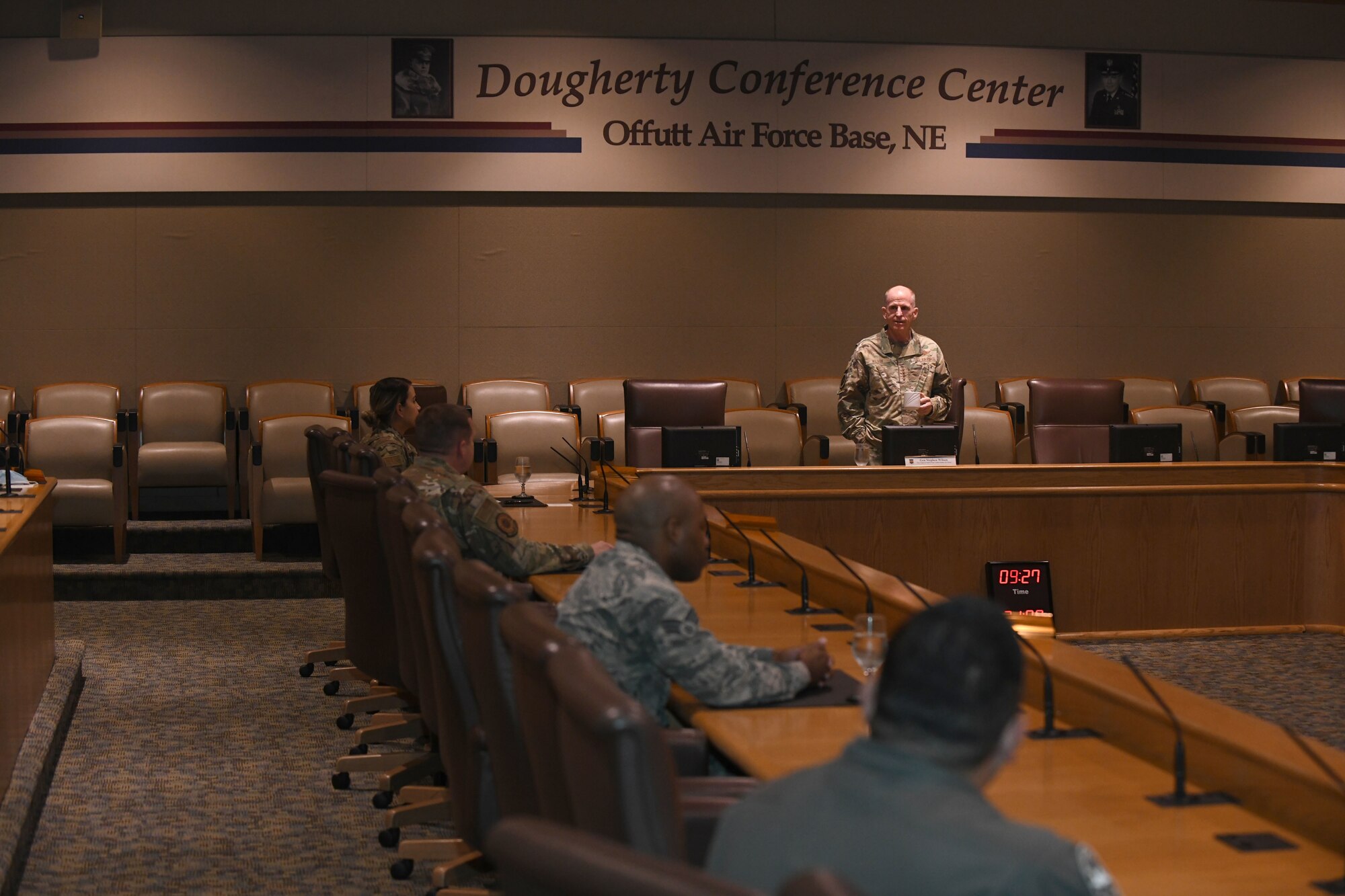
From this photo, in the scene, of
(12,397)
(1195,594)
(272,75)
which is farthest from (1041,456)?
(12,397)

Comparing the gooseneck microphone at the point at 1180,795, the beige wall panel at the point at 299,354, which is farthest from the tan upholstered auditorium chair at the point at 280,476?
the gooseneck microphone at the point at 1180,795

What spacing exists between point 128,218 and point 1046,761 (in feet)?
28.1

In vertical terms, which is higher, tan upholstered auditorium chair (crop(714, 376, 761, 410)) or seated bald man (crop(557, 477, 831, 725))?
tan upholstered auditorium chair (crop(714, 376, 761, 410))

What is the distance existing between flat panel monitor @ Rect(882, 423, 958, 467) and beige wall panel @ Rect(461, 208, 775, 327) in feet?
12.2

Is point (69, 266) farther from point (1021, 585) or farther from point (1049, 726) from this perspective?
point (1049, 726)

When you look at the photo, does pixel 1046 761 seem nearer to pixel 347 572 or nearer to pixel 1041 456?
pixel 347 572

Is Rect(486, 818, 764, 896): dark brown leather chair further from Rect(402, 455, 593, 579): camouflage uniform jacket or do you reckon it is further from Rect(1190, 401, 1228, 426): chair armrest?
Rect(1190, 401, 1228, 426): chair armrest

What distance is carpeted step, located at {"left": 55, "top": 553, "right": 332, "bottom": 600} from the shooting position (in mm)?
7578

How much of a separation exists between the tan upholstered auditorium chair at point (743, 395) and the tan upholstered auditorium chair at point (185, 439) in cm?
323

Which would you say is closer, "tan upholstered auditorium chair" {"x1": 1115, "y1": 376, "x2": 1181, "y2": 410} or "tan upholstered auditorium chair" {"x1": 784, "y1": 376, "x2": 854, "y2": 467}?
"tan upholstered auditorium chair" {"x1": 784, "y1": 376, "x2": 854, "y2": 467}

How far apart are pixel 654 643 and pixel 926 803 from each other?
149 centimetres

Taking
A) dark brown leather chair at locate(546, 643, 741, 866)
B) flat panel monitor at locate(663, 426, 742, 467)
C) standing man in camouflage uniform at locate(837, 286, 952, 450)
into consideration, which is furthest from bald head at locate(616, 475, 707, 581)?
standing man in camouflage uniform at locate(837, 286, 952, 450)

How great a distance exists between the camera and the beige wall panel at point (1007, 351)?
10.2 metres

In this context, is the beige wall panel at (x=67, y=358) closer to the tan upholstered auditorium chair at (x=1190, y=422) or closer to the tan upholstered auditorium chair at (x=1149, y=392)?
the tan upholstered auditorium chair at (x=1190, y=422)
